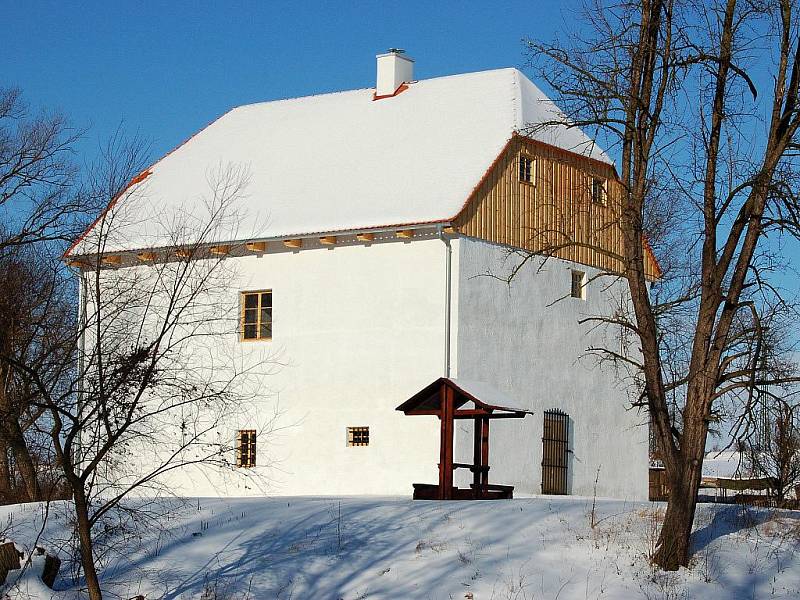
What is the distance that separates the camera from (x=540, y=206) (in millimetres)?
28766

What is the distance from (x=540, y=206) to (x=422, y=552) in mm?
14802

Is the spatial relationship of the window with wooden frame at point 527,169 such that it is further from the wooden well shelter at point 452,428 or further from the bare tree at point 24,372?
the bare tree at point 24,372

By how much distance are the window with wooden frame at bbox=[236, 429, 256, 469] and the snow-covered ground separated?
34.4 ft

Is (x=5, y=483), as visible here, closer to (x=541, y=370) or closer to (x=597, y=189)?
(x=541, y=370)

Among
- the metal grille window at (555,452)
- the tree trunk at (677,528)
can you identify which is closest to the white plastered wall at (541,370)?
the metal grille window at (555,452)

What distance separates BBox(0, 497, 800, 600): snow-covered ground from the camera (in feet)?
47.0

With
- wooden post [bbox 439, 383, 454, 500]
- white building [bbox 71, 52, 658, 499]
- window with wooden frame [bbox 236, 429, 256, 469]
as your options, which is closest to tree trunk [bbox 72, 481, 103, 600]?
wooden post [bbox 439, 383, 454, 500]

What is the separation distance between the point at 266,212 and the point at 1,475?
331 inches

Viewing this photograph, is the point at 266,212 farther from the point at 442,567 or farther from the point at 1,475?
the point at 442,567

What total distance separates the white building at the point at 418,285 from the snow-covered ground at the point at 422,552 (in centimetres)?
790

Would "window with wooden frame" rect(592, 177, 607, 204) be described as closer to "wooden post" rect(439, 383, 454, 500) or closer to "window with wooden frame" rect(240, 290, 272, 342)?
"wooden post" rect(439, 383, 454, 500)

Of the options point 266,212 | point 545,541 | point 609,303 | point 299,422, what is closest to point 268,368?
point 299,422

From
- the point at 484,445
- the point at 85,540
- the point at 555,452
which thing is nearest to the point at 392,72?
the point at 555,452

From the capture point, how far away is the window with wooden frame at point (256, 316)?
95.0 feet
